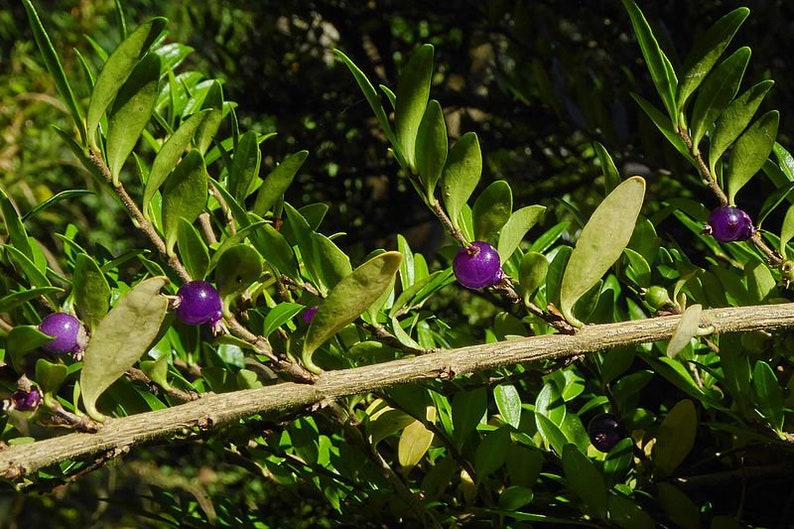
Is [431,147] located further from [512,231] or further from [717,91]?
[717,91]

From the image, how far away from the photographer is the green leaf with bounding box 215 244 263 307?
545mm

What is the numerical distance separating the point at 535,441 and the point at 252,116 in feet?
3.88

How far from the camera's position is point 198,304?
56cm

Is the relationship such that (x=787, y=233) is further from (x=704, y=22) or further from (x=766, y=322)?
(x=704, y=22)

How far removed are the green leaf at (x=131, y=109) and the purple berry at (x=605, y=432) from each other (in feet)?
1.50

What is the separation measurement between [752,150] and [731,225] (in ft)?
0.19

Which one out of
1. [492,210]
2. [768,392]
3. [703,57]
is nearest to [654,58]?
[703,57]

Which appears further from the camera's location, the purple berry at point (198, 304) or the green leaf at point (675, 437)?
the green leaf at point (675, 437)

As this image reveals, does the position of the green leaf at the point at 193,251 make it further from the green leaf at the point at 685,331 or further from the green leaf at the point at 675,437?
the green leaf at the point at 675,437

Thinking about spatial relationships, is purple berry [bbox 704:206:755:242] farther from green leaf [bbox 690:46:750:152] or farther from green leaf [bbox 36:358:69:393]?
green leaf [bbox 36:358:69:393]

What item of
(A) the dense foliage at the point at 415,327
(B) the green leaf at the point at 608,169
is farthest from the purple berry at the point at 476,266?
(B) the green leaf at the point at 608,169

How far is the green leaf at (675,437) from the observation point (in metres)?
0.72

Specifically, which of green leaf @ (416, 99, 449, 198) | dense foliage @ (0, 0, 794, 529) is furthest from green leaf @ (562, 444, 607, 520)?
green leaf @ (416, 99, 449, 198)

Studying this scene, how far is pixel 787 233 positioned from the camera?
2.03 feet
